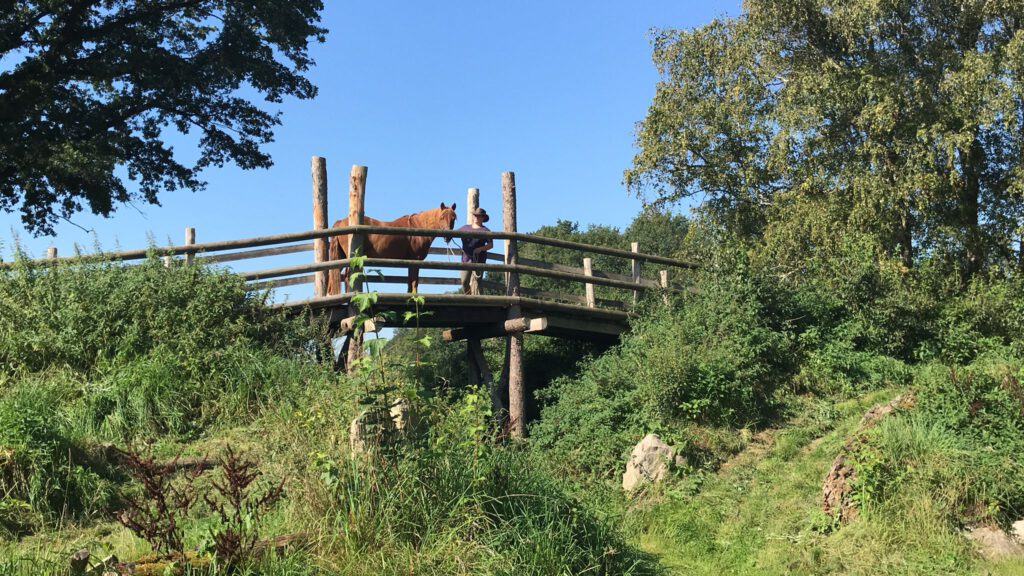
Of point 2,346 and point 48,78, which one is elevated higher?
point 48,78

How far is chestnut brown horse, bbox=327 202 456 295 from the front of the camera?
52.0 feet

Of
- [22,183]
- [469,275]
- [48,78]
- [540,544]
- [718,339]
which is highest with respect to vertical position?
[48,78]

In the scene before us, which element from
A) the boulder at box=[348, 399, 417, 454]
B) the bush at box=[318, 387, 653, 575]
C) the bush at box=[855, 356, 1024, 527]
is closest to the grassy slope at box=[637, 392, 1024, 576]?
the bush at box=[855, 356, 1024, 527]

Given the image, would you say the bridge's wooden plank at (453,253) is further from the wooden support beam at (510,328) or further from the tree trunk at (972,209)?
the tree trunk at (972,209)

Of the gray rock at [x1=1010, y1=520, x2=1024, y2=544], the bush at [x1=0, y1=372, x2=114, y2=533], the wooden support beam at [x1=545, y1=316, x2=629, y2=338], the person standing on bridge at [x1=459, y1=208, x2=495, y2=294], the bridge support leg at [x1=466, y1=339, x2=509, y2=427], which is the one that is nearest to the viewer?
the bush at [x1=0, y1=372, x2=114, y2=533]

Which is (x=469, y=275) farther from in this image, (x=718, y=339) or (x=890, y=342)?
(x=890, y=342)

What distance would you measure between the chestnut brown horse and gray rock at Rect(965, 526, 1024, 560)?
895 cm

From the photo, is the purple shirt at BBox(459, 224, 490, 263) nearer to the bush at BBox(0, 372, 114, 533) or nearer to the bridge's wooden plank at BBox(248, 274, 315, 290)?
the bridge's wooden plank at BBox(248, 274, 315, 290)

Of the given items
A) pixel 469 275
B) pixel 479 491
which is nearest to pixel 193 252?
pixel 469 275

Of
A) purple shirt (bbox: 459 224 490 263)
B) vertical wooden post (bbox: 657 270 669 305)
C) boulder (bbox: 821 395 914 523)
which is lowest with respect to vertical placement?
boulder (bbox: 821 395 914 523)

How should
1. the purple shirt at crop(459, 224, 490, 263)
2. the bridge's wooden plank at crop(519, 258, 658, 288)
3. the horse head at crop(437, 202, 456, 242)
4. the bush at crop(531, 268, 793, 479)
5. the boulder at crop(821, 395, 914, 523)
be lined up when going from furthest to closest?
the bridge's wooden plank at crop(519, 258, 658, 288), the horse head at crop(437, 202, 456, 242), the purple shirt at crop(459, 224, 490, 263), the bush at crop(531, 268, 793, 479), the boulder at crop(821, 395, 914, 523)

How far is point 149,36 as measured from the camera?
23234 mm

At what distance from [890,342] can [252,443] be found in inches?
436

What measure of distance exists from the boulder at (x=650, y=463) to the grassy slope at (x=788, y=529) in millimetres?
418
